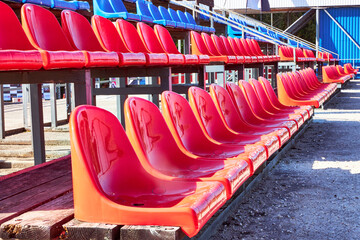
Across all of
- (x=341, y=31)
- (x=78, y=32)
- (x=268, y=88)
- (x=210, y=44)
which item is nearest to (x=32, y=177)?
(x=78, y=32)

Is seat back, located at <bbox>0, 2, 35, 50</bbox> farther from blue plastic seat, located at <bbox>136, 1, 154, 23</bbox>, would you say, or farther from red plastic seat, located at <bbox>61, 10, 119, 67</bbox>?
blue plastic seat, located at <bbox>136, 1, 154, 23</bbox>

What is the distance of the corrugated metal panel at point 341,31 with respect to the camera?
23.4 metres

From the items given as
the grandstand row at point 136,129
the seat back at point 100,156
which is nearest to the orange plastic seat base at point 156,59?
the grandstand row at point 136,129

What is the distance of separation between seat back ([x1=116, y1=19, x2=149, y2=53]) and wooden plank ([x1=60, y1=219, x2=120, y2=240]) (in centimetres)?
279

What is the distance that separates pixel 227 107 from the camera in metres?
3.64

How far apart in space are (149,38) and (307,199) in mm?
2209

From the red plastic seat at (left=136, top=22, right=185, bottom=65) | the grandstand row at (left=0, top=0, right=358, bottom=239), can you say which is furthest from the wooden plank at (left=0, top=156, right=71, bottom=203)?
the red plastic seat at (left=136, top=22, right=185, bottom=65)

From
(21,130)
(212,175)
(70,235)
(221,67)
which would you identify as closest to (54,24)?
(212,175)

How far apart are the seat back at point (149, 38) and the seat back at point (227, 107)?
1257 millimetres

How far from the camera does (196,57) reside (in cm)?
456

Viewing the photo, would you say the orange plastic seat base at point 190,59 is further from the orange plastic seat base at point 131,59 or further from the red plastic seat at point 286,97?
the red plastic seat at point 286,97

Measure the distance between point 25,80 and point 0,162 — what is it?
2.34m

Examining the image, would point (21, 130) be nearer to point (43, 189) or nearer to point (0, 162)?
point (0, 162)

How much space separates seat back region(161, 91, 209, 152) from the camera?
253 centimetres
